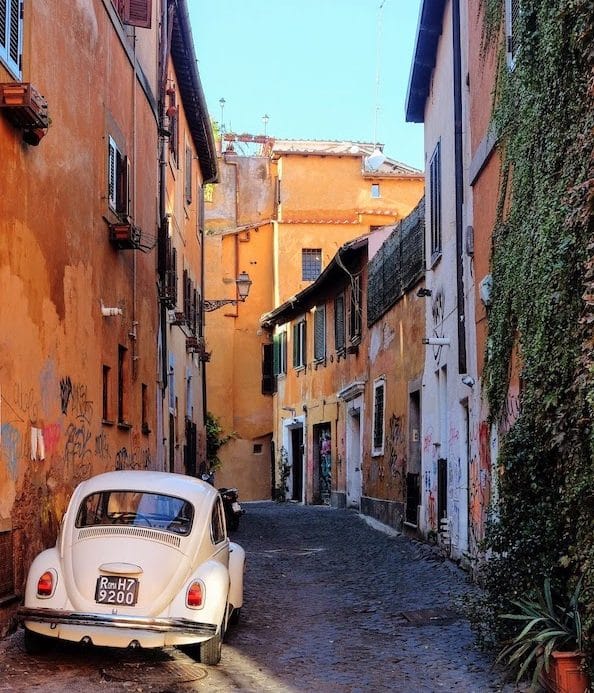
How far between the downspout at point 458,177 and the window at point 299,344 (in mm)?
17447

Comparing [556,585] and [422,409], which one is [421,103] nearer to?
[422,409]

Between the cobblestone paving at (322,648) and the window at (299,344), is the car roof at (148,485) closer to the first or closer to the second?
the cobblestone paving at (322,648)

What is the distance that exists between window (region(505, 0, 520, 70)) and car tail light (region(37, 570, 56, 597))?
624cm

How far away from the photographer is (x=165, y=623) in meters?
6.95

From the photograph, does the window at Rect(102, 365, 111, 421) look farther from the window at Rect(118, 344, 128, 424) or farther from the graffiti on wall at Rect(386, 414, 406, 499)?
the graffiti on wall at Rect(386, 414, 406, 499)

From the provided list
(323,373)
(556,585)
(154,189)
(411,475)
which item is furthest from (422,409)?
(323,373)

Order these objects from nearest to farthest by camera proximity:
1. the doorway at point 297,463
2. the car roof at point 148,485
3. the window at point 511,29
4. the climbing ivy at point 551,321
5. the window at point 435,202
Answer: the climbing ivy at point 551,321 < the car roof at point 148,485 < the window at point 511,29 < the window at point 435,202 < the doorway at point 297,463

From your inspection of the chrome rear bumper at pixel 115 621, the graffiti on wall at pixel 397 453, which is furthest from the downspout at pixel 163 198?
the chrome rear bumper at pixel 115 621

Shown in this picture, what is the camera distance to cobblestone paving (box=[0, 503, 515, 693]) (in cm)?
695

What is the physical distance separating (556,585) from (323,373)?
21340 millimetres

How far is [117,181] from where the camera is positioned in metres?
13.5

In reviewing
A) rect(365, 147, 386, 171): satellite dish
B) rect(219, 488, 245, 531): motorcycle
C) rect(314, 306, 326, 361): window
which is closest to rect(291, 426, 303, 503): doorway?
rect(314, 306, 326, 361): window

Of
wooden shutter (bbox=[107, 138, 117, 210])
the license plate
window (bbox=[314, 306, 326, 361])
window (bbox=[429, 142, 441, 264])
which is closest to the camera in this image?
the license plate

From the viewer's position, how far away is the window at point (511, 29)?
9.27m
